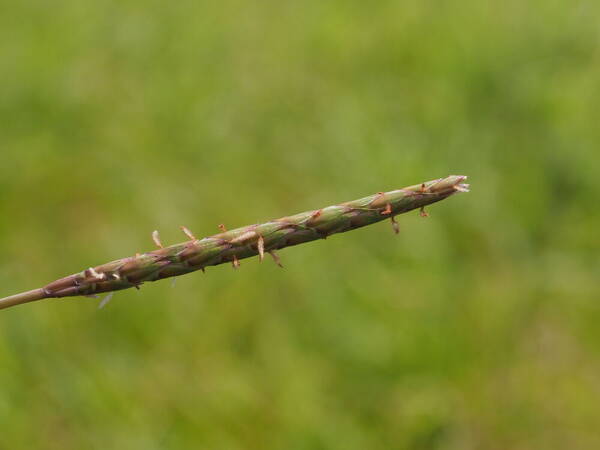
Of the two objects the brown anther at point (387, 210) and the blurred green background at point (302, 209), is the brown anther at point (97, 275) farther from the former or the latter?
the blurred green background at point (302, 209)

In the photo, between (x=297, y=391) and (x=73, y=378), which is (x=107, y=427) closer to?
(x=73, y=378)

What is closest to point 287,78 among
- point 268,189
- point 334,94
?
point 334,94

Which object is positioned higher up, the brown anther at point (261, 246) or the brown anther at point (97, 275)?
the brown anther at point (97, 275)

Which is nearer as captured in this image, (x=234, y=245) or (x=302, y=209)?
(x=234, y=245)

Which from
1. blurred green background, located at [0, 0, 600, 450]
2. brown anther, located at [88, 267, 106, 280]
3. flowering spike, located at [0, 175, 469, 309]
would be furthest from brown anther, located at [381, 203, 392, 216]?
blurred green background, located at [0, 0, 600, 450]

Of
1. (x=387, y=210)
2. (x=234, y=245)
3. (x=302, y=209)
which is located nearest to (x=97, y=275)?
(x=234, y=245)

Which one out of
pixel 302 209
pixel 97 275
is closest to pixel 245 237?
pixel 97 275

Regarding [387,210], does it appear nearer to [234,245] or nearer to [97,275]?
[234,245]

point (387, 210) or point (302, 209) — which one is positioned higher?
point (387, 210)

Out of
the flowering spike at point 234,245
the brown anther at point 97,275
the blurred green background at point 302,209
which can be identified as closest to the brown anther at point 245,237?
the flowering spike at point 234,245
